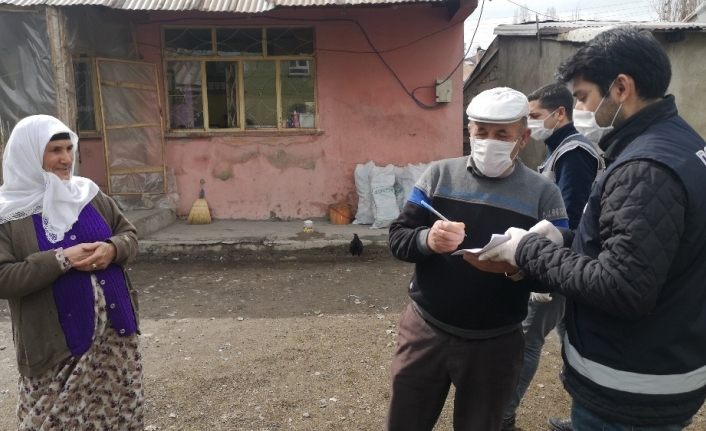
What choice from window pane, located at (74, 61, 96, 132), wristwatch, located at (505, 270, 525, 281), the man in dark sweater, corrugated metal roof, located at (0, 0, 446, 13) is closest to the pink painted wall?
window pane, located at (74, 61, 96, 132)

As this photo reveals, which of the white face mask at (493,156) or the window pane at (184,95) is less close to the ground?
the window pane at (184,95)

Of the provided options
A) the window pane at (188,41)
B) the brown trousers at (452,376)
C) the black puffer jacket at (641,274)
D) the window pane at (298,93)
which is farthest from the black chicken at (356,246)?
the black puffer jacket at (641,274)

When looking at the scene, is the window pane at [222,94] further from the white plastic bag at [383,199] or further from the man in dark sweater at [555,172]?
the man in dark sweater at [555,172]

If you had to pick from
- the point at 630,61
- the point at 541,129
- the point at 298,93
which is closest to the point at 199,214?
the point at 298,93

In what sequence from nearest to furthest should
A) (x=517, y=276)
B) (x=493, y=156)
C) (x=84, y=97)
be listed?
(x=517, y=276), (x=493, y=156), (x=84, y=97)

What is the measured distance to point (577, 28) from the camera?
7074 millimetres

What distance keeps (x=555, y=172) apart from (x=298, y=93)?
5.33 meters

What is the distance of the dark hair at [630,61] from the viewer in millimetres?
1400

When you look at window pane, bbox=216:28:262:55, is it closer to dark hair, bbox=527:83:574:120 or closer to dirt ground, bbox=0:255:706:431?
dirt ground, bbox=0:255:706:431

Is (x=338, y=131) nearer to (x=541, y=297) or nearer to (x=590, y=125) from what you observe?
(x=541, y=297)

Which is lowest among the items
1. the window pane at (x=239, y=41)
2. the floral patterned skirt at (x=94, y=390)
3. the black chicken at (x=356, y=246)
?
the black chicken at (x=356, y=246)

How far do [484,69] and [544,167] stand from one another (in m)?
8.21

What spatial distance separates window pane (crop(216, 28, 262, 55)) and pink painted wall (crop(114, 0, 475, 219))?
0.49 feet

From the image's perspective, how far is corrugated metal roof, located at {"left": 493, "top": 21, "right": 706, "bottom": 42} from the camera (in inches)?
249
